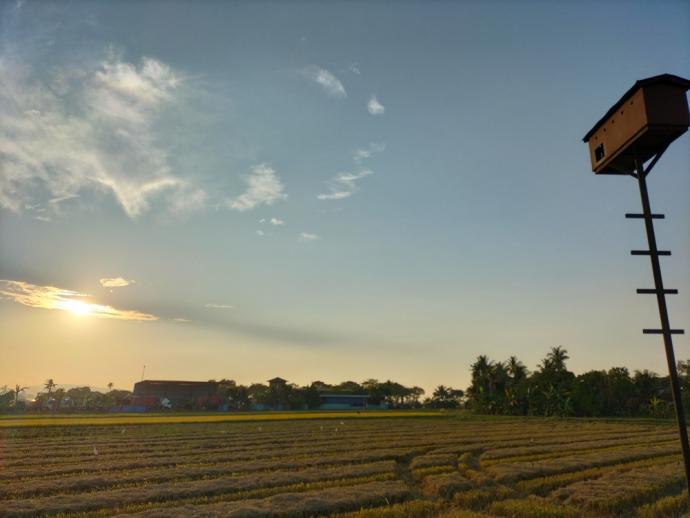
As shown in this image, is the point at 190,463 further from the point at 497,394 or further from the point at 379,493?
the point at 497,394

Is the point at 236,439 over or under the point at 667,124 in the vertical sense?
under

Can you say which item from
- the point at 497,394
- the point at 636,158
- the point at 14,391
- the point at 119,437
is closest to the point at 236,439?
the point at 119,437

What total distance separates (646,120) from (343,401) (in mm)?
111311

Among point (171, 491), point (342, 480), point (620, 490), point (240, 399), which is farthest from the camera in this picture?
point (240, 399)

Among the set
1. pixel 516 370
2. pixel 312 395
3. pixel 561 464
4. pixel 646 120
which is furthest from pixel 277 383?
pixel 646 120

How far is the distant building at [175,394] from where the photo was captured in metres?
99.2

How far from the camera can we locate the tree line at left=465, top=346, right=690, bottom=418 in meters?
74.8

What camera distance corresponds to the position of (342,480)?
18.9 metres

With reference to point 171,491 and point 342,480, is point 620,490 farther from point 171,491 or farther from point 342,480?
point 171,491

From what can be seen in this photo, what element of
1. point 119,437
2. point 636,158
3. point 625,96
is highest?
point 625,96

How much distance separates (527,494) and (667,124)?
13.3m

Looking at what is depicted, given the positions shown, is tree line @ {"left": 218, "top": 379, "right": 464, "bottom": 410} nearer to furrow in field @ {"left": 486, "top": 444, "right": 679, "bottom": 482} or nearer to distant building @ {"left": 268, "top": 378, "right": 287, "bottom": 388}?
distant building @ {"left": 268, "top": 378, "right": 287, "bottom": 388}

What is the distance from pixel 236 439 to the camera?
1455 inches

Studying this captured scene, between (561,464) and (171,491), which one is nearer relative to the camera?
(171,491)
